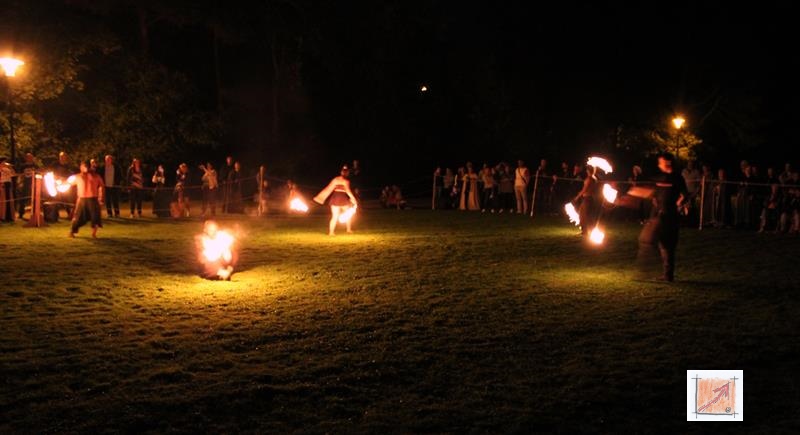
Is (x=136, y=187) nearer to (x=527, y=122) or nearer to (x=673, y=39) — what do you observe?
(x=527, y=122)

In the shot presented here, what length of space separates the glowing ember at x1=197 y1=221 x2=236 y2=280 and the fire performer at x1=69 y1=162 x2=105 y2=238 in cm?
720

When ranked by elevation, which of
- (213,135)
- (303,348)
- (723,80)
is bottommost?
(303,348)

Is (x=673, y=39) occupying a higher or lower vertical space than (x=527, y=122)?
higher

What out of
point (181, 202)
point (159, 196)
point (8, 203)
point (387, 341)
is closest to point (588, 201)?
point (387, 341)

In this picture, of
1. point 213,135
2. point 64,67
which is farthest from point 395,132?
point 64,67

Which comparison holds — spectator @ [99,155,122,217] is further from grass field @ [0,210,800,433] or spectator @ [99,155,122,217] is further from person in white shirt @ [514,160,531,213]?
person in white shirt @ [514,160,531,213]

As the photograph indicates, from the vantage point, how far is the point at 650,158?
43.5 m

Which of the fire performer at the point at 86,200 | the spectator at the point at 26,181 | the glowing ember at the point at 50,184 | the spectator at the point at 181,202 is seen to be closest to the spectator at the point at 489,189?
the spectator at the point at 181,202

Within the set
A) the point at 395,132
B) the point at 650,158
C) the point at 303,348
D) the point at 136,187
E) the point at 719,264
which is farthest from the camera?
the point at 650,158

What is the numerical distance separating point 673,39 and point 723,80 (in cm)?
368

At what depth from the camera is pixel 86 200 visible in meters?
19.0

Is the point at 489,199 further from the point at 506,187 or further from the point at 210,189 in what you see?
the point at 210,189

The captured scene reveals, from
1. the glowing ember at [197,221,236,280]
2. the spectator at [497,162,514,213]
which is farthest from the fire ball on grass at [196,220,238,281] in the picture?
the spectator at [497,162,514,213]

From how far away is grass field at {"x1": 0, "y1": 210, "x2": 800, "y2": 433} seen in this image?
6355 mm
